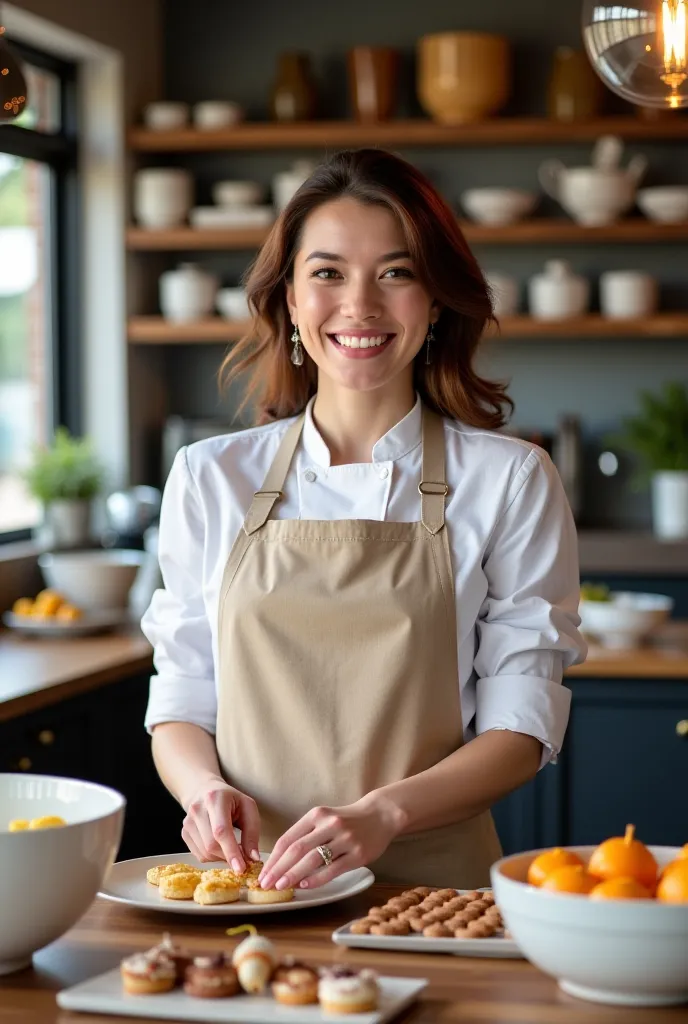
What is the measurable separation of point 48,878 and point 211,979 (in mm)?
174

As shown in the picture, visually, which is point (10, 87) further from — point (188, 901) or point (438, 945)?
point (438, 945)

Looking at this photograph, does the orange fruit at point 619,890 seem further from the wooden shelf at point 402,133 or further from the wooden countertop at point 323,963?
the wooden shelf at point 402,133

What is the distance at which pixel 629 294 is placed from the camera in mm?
5043

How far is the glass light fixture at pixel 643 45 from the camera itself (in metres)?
1.86

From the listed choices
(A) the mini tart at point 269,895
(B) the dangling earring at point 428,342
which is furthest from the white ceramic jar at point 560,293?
(A) the mini tart at point 269,895

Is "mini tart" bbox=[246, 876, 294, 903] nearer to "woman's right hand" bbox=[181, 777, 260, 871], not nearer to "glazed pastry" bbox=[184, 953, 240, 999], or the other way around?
"woman's right hand" bbox=[181, 777, 260, 871]

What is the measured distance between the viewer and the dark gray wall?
207 inches

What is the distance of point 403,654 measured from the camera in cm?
195

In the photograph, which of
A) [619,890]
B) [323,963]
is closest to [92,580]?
[323,963]

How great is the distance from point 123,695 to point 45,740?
0.42 metres

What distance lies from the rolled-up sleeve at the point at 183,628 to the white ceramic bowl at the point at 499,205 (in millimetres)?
3110

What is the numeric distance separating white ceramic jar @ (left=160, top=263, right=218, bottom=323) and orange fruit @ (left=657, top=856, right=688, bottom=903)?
4.08 metres

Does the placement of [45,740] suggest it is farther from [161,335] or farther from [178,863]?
[161,335]

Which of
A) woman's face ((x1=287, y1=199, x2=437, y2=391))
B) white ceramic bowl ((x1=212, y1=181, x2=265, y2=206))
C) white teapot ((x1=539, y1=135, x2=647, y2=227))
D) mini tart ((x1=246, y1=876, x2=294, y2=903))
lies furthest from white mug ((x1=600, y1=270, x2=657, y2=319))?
mini tart ((x1=246, y1=876, x2=294, y2=903))
